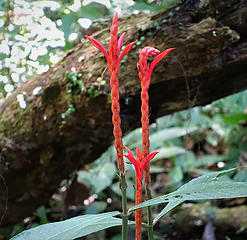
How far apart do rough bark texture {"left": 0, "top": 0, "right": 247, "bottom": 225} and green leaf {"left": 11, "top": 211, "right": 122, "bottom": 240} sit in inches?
37.2

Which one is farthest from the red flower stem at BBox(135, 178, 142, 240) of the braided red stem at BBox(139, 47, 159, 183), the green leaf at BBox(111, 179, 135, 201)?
the green leaf at BBox(111, 179, 135, 201)

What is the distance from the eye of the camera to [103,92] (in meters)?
1.87

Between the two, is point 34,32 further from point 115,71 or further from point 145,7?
point 115,71

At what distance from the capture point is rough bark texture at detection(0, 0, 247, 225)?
176 centimetres

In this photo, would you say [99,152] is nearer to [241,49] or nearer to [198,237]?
[241,49]

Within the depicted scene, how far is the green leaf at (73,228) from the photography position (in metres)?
0.99

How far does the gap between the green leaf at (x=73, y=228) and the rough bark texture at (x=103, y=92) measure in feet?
3.10

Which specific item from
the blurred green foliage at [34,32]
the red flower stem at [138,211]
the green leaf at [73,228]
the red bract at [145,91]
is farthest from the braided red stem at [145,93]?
the blurred green foliage at [34,32]

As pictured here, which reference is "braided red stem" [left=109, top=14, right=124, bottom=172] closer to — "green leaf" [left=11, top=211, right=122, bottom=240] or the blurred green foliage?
"green leaf" [left=11, top=211, right=122, bottom=240]

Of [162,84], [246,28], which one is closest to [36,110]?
[162,84]

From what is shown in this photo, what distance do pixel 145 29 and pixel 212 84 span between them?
0.55 metres

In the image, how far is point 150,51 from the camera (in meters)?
0.99

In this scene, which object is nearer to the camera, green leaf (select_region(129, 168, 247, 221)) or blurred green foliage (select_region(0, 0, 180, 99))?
green leaf (select_region(129, 168, 247, 221))

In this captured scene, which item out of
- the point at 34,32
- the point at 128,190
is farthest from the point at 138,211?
the point at 128,190
